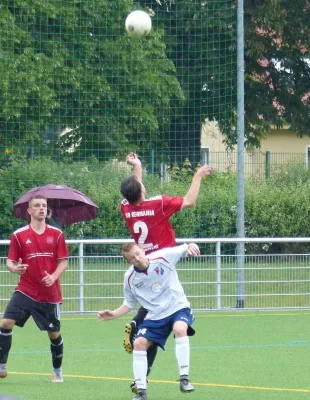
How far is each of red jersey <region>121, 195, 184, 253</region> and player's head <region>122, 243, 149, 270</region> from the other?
0.44 m

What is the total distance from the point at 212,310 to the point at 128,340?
26.7ft

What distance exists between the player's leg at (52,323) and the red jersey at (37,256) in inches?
2.7

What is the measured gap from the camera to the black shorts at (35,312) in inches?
372

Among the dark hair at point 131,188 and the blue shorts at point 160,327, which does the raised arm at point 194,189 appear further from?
the blue shorts at point 160,327

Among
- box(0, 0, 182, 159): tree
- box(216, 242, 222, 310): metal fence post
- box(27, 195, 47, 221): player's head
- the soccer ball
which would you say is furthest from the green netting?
box(27, 195, 47, 221): player's head

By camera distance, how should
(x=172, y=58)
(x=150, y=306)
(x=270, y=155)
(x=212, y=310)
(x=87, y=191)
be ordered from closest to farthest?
(x=150, y=306)
(x=212, y=310)
(x=87, y=191)
(x=172, y=58)
(x=270, y=155)

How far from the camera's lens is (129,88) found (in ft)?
65.5

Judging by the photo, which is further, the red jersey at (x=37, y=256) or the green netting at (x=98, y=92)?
the green netting at (x=98, y=92)

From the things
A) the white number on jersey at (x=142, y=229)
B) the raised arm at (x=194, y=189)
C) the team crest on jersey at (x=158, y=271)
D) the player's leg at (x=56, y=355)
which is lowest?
the player's leg at (x=56, y=355)

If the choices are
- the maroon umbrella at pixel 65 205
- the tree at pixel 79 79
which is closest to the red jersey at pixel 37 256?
the maroon umbrella at pixel 65 205

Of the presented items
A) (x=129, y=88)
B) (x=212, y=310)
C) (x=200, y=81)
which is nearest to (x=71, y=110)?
(x=129, y=88)

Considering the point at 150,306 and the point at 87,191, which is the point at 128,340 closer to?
the point at 150,306

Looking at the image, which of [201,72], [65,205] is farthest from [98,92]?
[65,205]

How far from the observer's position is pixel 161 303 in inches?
327
